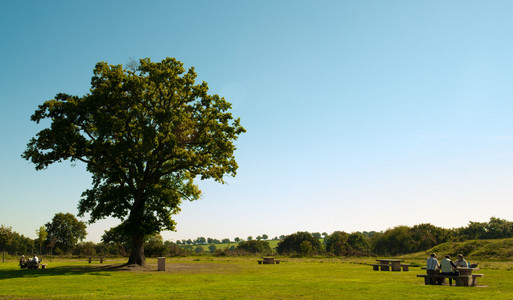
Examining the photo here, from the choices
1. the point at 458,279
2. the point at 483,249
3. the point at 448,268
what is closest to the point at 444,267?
the point at 448,268

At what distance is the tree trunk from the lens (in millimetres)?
35125

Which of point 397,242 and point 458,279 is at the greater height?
point 458,279

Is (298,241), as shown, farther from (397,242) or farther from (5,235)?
(5,235)

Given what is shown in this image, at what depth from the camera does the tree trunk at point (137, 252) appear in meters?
35.1

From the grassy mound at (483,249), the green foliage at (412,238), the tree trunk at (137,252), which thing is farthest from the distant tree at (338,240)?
the tree trunk at (137,252)

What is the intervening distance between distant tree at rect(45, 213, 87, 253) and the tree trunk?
7772cm

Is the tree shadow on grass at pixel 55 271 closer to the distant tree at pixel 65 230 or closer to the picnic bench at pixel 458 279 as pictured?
the picnic bench at pixel 458 279

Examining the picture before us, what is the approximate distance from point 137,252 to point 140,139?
11.1 metres

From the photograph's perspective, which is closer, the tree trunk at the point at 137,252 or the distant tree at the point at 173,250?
the tree trunk at the point at 137,252

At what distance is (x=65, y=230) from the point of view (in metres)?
102

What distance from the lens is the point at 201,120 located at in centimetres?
3691

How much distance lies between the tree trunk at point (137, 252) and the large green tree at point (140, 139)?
93 mm

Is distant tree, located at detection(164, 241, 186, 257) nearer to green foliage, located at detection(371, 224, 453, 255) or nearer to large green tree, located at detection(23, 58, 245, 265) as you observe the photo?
large green tree, located at detection(23, 58, 245, 265)

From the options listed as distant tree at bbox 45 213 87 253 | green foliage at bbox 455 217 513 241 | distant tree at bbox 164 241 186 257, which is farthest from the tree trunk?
green foliage at bbox 455 217 513 241
